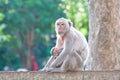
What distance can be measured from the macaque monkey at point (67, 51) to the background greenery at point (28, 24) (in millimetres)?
19688

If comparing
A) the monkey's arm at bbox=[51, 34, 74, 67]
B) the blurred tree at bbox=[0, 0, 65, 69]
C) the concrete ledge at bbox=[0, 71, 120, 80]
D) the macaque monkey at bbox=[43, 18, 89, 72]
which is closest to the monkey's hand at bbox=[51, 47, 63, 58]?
the macaque monkey at bbox=[43, 18, 89, 72]

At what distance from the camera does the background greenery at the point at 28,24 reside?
113ft

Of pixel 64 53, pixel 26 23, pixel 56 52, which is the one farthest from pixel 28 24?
pixel 64 53

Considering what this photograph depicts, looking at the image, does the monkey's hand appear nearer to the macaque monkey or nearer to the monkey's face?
the macaque monkey

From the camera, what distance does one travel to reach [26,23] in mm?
37344

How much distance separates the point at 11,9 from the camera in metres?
36.1

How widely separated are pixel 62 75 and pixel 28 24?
24.3 metres

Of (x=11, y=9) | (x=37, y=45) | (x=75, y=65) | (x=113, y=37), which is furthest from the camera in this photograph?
(x=37, y=45)

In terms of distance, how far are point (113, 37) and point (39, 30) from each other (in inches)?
869

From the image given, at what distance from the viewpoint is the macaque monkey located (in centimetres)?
1317

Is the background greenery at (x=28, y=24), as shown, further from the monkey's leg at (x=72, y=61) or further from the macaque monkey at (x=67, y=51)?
the monkey's leg at (x=72, y=61)

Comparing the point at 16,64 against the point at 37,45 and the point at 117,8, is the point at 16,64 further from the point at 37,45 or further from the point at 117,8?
the point at 117,8

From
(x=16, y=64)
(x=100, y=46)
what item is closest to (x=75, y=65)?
(x=100, y=46)

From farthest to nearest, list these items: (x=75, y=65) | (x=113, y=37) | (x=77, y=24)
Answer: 1. (x=77, y=24)
2. (x=113, y=37)
3. (x=75, y=65)
